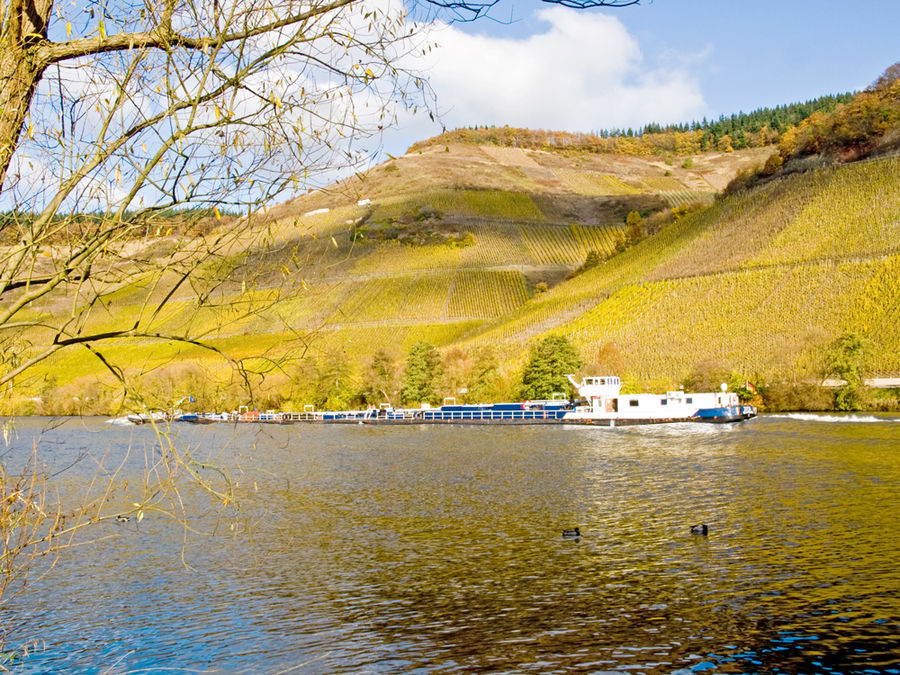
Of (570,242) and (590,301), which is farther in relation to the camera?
(570,242)

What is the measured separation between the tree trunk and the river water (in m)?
3.36

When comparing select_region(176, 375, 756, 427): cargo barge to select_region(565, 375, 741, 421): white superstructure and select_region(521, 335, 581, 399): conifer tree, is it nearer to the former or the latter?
A: select_region(565, 375, 741, 421): white superstructure

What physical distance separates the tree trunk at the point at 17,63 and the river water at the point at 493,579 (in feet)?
11.0

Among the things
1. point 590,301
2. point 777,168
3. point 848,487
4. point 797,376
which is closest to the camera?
point 848,487

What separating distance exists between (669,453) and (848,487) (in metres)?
17.2

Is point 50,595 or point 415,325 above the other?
point 415,325

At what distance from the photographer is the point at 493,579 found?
20953mm

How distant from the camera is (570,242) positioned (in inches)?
7402

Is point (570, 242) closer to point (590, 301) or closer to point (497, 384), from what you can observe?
point (590, 301)

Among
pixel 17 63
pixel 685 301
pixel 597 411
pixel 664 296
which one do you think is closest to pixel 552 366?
pixel 597 411

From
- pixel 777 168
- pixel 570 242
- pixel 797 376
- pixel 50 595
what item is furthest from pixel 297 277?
pixel 570 242

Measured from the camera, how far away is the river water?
1565 cm

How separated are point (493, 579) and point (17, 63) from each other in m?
17.9

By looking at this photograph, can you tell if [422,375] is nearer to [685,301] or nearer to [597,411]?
[597,411]
